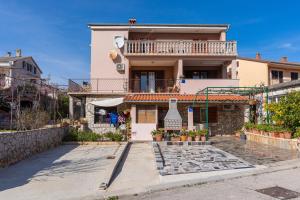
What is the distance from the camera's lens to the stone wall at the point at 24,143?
1018 cm

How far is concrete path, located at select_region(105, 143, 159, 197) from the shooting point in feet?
23.1

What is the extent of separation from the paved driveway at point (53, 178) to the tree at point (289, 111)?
9.57 m

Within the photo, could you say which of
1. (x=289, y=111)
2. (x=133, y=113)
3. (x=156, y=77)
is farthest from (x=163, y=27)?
(x=289, y=111)

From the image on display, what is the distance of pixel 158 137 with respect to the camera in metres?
17.3

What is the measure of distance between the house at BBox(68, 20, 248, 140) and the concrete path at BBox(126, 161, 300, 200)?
11635 mm

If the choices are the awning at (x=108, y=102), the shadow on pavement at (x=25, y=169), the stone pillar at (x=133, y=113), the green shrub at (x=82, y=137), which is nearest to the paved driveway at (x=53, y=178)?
the shadow on pavement at (x=25, y=169)

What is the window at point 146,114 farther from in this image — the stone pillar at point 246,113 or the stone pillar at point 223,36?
the stone pillar at point 223,36

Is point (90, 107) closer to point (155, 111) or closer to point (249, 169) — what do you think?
point (155, 111)

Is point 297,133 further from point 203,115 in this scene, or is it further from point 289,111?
point 203,115

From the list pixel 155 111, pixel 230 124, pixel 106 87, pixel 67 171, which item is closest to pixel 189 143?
pixel 155 111

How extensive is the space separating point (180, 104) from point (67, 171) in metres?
12.8

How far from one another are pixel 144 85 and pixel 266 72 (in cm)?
1465

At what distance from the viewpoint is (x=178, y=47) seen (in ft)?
74.8

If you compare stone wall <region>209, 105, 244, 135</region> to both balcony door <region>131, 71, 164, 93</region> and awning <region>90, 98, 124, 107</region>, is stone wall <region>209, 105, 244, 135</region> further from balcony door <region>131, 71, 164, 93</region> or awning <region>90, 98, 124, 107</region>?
awning <region>90, 98, 124, 107</region>
